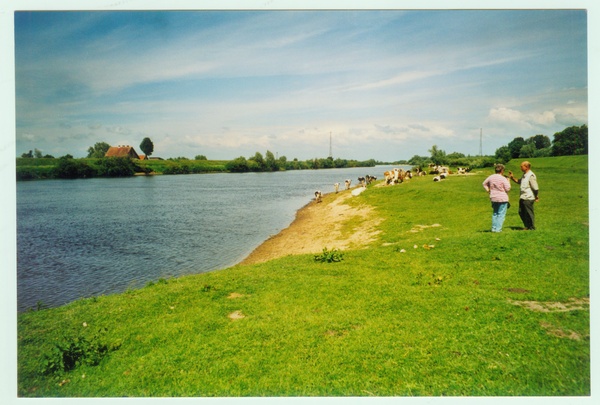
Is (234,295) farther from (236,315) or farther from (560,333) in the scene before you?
(560,333)

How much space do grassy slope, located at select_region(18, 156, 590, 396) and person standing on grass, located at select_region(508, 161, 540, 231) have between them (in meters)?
0.87

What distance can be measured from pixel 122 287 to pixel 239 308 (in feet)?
26.0

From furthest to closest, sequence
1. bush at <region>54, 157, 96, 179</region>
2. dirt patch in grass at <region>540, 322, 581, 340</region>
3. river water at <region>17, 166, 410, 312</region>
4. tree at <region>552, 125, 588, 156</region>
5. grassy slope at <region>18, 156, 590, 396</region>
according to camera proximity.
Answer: bush at <region>54, 157, 96, 179</region> < river water at <region>17, 166, 410, 312</region> < tree at <region>552, 125, 588, 156</region> < dirt patch in grass at <region>540, 322, 581, 340</region> < grassy slope at <region>18, 156, 590, 396</region>

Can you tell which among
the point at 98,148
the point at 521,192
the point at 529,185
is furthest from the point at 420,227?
the point at 98,148

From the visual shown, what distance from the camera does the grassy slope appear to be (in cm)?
398

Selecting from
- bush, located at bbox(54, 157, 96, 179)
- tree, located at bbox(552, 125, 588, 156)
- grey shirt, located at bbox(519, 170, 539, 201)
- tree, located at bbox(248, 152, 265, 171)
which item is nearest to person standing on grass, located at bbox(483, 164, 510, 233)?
grey shirt, located at bbox(519, 170, 539, 201)

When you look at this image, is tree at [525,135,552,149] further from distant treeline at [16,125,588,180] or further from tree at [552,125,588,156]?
tree at [552,125,588,156]

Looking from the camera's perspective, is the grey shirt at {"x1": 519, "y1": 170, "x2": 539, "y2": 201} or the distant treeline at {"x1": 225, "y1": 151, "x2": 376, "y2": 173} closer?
the grey shirt at {"x1": 519, "y1": 170, "x2": 539, "y2": 201}

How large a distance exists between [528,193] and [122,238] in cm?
2148

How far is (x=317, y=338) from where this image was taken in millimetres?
4852

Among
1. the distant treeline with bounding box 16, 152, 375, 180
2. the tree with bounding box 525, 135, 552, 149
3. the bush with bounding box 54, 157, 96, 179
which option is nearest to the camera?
the tree with bounding box 525, 135, 552, 149
